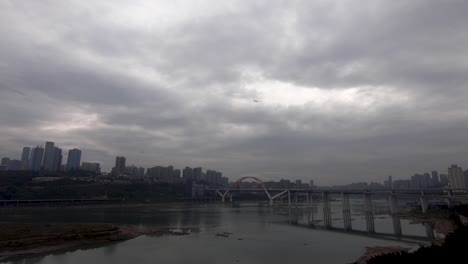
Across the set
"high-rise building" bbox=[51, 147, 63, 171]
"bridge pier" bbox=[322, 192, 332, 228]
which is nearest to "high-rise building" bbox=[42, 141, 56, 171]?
"high-rise building" bbox=[51, 147, 63, 171]

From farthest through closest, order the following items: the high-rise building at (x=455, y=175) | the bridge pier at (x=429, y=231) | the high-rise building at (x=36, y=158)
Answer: the high-rise building at (x=36, y=158), the high-rise building at (x=455, y=175), the bridge pier at (x=429, y=231)

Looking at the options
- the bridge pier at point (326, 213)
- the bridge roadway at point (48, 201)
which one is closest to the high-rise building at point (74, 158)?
the bridge roadway at point (48, 201)

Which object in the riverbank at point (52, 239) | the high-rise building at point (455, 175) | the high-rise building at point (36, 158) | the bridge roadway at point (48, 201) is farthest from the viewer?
the high-rise building at point (36, 158)

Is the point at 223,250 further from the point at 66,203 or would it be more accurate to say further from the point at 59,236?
the point at 66,203

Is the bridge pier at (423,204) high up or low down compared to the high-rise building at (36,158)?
down

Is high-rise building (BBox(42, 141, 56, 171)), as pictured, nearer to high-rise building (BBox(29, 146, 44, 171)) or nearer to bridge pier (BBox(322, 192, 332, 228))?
high-rise building (BBox(29, 146, 44, 171))

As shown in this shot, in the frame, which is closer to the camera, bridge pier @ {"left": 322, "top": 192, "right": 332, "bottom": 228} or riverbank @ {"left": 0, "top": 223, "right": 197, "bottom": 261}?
riverbank @ {"left": 0, "top": 223, "right": 197, "bottom": 261}

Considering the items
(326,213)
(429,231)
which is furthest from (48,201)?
(429,231)

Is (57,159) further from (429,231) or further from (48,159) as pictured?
(429,231)

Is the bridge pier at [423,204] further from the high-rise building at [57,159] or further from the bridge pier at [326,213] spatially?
the high-rise building at [57,159]

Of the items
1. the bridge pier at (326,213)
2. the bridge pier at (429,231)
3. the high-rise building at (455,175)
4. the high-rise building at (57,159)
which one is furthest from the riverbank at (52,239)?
the high-rise building at (57,159)

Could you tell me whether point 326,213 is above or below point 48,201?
below

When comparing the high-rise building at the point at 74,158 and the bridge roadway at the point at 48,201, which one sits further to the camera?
the high-rise building at the point at 74,158

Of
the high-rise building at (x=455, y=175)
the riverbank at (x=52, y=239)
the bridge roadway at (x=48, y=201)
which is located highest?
the high-rise building at (x=455, y=175)
